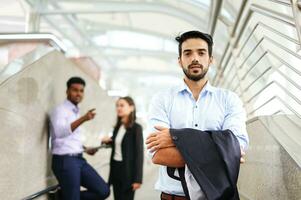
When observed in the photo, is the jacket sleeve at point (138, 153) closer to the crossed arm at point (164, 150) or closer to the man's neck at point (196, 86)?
the man's neck at point (196, 86)

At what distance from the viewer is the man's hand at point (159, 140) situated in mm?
1804

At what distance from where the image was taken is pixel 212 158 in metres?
1.72

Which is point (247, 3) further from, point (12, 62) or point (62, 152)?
point (62, 152)

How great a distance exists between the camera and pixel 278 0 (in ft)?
6.48

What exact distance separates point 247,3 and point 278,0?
0.87 metres

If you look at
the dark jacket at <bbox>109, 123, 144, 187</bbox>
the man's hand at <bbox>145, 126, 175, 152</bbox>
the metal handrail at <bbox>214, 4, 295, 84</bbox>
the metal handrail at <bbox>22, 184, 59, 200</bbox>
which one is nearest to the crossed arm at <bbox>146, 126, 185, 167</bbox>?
the man's hand at <bbox>145, 126, 175, 152</bbox>

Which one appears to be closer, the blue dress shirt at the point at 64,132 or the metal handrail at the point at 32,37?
the metal handrail at the point at 32,37

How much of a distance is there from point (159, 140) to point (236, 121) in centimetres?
41

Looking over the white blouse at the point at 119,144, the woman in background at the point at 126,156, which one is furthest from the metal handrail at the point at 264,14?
the white blouse at the point at 119,144

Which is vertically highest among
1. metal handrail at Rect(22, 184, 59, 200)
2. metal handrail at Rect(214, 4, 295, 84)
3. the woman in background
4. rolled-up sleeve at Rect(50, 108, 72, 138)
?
metal handrail at Rect(214, 4, 295, 84)

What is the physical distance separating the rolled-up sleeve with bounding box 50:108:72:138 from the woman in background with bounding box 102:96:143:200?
766 mm

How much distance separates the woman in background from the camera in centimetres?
406

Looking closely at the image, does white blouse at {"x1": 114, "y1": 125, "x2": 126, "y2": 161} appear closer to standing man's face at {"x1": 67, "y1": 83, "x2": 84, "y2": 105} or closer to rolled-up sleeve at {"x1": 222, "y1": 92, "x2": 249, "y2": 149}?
standing man's face at {"x1": 67, "y1": 83, "x2": 84, "y2": 105}

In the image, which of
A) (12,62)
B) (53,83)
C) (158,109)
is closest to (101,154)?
Result: (53,83)
